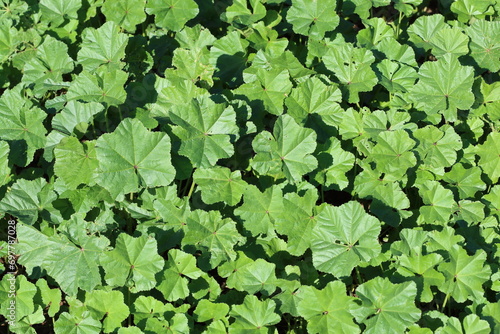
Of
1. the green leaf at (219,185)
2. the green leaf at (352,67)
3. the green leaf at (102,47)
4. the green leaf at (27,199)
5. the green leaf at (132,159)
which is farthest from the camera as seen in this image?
the green leaf at (102,47)

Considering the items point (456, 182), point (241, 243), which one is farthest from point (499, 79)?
point (241, 243)

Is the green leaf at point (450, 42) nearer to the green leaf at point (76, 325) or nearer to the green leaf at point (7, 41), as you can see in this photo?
the green leaf at point (76, 325)

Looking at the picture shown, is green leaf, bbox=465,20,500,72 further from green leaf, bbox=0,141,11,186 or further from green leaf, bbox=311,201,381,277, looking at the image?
green leaf, bbox=0,141,11,186

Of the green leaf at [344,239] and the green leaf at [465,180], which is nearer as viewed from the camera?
the green leaf at [344,239]

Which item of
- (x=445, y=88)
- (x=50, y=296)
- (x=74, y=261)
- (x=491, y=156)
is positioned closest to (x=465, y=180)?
(x=491, y=156)

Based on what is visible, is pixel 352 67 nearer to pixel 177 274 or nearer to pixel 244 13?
pixel 244 13

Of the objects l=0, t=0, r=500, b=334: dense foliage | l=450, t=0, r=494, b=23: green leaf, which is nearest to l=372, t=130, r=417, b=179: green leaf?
l=0, t=0, r=500, b=334: dense foliage

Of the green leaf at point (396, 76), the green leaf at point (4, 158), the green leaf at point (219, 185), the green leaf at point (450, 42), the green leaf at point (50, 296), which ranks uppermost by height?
the green leaf at point (450, 42)

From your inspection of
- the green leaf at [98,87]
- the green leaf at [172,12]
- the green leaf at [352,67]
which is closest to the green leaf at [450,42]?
the green leaf at [352,67]
